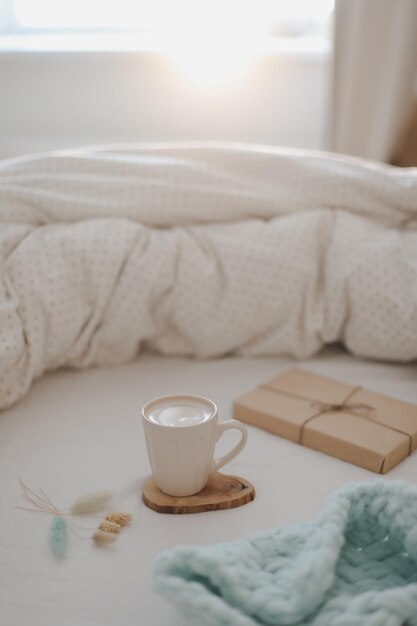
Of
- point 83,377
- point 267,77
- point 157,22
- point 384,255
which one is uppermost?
point 157,22

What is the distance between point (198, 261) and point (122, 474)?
1.33 ft

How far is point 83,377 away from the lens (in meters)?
1.16

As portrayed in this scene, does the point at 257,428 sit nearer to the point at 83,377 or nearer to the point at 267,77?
the point at 83,377

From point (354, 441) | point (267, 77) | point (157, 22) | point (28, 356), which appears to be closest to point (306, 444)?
point (354, 441)

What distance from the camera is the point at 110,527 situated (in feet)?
2.58

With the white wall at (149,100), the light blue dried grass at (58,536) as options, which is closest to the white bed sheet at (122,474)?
the light blue dried grass at (58,536)

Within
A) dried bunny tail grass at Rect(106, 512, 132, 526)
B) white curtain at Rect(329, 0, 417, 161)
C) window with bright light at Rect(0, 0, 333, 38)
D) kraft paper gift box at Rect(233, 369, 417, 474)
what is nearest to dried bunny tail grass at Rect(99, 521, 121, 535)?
dried bunny tail grass at Rect(106, 512, 132, 526)

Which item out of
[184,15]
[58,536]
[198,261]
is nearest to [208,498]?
[58,536]

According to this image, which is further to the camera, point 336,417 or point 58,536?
point 336,417

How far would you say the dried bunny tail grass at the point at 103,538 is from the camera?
772mm

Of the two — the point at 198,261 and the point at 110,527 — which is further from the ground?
the point at 198,261

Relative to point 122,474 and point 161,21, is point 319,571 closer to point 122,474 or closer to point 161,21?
point 122,474

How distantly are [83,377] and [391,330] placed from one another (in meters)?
→ 0.47

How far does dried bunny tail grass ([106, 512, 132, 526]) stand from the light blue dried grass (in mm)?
47
